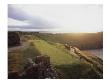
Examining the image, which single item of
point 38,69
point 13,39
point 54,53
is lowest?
point 38,69

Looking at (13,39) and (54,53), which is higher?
(13,39)

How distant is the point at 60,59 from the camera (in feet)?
5.48

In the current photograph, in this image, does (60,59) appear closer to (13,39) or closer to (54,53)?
(54,53)

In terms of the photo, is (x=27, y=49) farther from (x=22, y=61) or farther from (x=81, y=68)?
(x=81, y=68)

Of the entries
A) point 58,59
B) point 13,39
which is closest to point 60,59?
point 58,59

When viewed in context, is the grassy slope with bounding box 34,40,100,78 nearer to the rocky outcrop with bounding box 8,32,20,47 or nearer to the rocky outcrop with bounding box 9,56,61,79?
the rocky outcrop with bounding box 9,56,61,79

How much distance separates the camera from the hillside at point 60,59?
166 centimetres

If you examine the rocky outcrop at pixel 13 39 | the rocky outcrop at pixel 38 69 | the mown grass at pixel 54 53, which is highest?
the rocky outcrop at pixel 13 39

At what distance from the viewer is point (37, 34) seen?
5.49ft

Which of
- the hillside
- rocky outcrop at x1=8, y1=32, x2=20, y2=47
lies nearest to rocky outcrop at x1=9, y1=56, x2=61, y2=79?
the hillside

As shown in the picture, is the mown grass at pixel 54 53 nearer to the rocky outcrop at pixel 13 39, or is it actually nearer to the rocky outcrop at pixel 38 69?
the rocky outcrop at pixel 38 69

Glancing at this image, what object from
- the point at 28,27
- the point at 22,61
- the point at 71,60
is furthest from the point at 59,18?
the point at 22,61

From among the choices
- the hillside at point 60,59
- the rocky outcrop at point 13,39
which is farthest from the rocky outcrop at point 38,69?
the rocky outcrop at point 13,39
